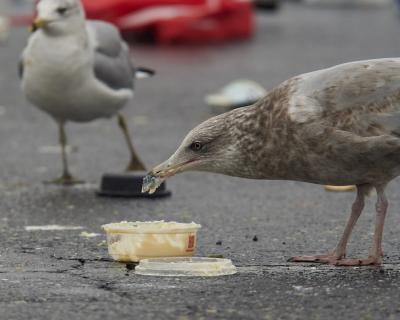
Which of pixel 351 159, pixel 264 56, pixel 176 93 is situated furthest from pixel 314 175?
pixel 264 56

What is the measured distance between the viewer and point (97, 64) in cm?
1062

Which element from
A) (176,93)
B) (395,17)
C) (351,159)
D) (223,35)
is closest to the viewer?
(351,159)

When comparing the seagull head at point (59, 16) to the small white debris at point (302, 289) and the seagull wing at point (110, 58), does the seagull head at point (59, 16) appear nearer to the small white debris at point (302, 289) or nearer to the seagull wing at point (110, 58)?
the seagull wing at point (110, 58)

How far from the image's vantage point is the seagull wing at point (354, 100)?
667cm

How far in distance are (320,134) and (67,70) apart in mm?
4023

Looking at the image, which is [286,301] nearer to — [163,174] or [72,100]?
[163,174]

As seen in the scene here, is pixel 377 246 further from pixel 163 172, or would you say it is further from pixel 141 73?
pixel 141 73

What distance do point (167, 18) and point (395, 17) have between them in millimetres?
9568

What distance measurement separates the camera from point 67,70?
10312mm

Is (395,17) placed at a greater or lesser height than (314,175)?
lesser

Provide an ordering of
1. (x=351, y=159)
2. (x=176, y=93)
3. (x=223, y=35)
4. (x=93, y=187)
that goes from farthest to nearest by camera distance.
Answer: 1. (x=223, y=35)
2. (x=176, y=93)
3. (x=93, y=187)
4. (x=351, y=159)

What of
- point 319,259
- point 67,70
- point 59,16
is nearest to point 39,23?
point 59,16

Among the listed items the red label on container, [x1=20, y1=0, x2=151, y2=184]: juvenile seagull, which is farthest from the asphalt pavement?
[x1=20, y1=0, x2=151, y2=184]: juvenile seagull

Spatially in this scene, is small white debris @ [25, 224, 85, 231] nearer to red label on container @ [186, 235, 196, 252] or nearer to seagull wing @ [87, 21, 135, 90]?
red label on container @ [186, 235, 196, 252]
